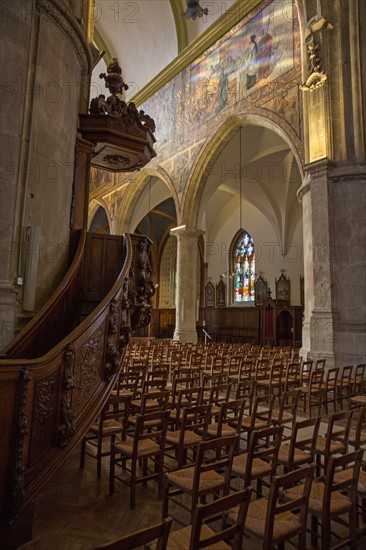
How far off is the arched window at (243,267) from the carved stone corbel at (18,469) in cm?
2194

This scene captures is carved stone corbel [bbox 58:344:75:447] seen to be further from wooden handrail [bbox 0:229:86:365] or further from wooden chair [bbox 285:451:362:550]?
wooden chair [bbox 285:451:362:550]

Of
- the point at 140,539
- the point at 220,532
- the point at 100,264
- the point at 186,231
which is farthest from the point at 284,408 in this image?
the point at 186,231

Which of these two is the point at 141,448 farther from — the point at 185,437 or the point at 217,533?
the point at 217,533

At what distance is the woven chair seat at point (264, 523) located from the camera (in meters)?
2.32

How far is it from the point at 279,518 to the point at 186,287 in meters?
14.9

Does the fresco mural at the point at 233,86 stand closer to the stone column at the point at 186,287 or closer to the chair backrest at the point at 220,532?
the stone column at the point at 186,287

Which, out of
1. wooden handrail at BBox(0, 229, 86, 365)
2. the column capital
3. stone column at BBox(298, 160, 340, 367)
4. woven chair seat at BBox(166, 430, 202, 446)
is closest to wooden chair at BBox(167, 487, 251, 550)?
woven chair seat at BBox(166, 430, 202, 446)

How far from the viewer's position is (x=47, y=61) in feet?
18.2

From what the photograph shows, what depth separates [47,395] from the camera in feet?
10.2

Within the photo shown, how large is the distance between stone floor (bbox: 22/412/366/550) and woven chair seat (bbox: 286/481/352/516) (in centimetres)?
37

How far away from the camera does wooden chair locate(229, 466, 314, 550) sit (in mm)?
2168

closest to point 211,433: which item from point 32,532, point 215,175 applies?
point 32,532

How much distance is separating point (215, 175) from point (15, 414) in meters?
17.1

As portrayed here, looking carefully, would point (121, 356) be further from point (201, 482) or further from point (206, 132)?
point (206, 132)
